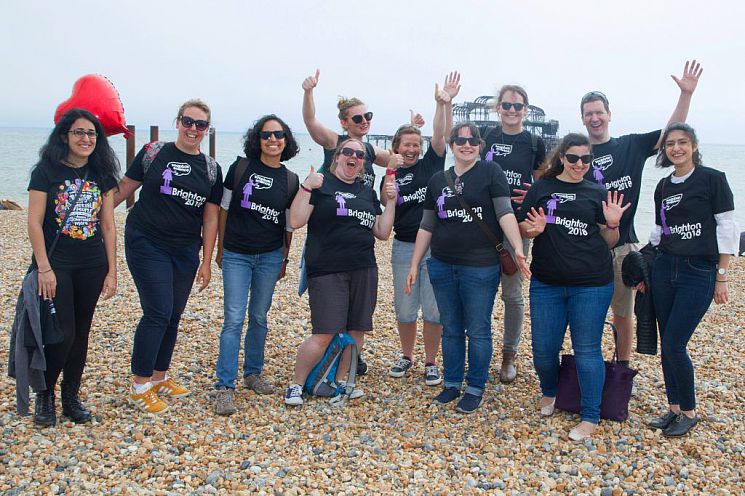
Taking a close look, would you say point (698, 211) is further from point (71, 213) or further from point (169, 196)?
point (71, 213)

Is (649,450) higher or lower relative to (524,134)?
lower

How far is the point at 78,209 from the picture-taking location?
402cm

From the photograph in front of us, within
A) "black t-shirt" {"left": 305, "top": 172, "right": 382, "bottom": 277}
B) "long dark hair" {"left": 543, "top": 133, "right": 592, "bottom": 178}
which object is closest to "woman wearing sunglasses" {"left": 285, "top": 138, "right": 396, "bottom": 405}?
"black t-shirt" {"left": 305, "top": 172, "right": 382, "bottom": 277}

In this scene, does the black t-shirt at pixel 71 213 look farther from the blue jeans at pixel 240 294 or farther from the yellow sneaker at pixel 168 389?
the yellow sneaker at pixel 168 389

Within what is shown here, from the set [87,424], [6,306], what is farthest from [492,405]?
[6,306]

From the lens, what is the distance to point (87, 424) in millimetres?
Answer: 4340

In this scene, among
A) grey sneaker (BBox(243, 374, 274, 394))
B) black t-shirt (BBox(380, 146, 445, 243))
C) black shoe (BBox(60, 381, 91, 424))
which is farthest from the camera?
black t-shirt (BBox(380, 146, 445, 243))

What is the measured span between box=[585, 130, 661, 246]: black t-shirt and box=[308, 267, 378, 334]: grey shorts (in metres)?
1.96

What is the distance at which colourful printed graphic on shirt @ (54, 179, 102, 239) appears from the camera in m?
3.97

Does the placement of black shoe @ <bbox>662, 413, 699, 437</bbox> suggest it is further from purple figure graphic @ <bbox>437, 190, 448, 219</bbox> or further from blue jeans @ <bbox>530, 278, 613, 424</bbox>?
purple figure graphic @ <bbox>437, 190, 448, 219</bbox>

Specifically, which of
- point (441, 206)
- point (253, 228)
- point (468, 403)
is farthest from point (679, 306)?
point (253, 228)

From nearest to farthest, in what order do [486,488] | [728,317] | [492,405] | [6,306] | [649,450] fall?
1. [486,488]
2. [649,450]
3. [492,405]
4. [6,306]
5. [728,317]

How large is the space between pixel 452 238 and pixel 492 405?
1.43m

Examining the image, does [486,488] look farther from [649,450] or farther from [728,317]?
[728,317]
